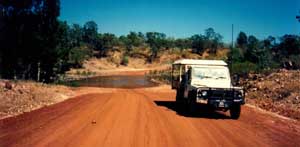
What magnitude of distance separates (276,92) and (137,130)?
52.2 feet

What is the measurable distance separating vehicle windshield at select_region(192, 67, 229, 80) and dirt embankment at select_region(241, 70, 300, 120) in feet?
12.1

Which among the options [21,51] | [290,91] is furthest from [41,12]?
[290,91]

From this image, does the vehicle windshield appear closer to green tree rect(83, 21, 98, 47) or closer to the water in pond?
the water in pond

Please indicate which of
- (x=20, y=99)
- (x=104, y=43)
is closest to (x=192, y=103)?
(x=20, y=99)

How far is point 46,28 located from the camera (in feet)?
120

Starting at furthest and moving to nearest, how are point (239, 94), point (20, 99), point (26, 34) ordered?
point (26, 34) → point (20, 99) → point (239, 94)

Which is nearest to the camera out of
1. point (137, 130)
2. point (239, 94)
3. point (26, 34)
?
point (137, 130)

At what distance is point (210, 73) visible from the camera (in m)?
17.7

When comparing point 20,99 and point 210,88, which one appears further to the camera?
point 20,99

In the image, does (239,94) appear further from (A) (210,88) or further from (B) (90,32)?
(B) (90,32)

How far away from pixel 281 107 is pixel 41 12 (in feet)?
82.9

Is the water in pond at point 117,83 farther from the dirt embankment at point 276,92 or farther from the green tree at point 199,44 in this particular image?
the green tree at point 199,44

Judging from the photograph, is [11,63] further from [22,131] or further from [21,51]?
[22,131]

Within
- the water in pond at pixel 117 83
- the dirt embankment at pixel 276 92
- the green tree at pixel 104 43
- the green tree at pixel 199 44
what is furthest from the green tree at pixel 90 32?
the dirt embankment at pixel 276 92
